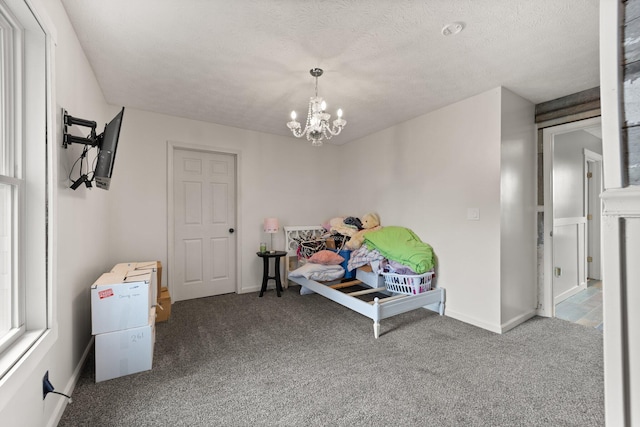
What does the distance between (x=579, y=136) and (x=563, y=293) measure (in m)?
2.12

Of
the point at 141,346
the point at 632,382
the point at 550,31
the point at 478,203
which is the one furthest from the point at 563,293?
the point at 141,346

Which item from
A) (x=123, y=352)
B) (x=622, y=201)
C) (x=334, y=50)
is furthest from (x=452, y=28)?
(x=123, y=352)

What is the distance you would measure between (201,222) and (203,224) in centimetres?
4

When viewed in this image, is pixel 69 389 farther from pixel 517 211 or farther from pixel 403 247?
pixel 517 211

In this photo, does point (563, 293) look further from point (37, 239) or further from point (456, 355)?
point (37, 239)

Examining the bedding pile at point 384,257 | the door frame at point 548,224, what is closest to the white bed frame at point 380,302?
the bedding pile at point 384,257

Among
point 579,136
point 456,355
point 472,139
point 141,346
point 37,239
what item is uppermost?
point 579,136

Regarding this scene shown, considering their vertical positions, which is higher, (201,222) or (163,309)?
(201,222)

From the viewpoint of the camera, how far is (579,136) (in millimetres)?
3758

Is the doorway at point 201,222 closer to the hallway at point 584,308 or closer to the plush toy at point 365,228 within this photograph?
the plush toy at point 365,228

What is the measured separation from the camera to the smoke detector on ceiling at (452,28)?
69.9 inches

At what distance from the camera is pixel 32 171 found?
1.35 m

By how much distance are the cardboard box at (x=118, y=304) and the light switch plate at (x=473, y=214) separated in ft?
9.82

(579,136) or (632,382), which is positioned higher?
(579,136)
